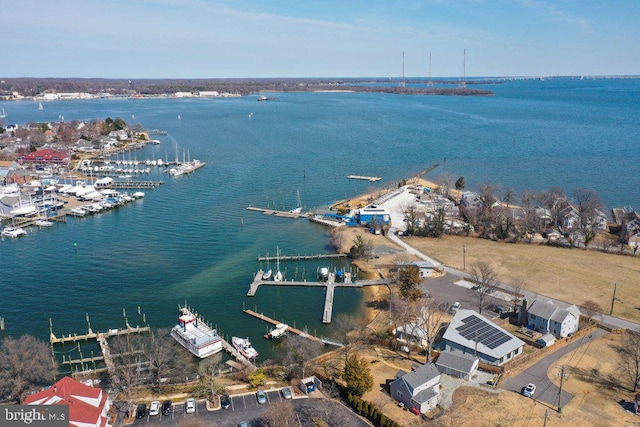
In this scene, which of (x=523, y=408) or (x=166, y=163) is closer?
(x=523, y=408)

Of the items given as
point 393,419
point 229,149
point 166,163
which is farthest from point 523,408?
point 229,149

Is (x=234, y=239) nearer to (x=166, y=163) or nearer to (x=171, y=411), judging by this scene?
(x=171, y=411)

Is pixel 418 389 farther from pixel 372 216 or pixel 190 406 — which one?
pixel 372 216

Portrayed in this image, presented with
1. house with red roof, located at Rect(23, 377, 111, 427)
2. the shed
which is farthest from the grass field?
house with red roof, located at Rect(23, 377, 111, 427)

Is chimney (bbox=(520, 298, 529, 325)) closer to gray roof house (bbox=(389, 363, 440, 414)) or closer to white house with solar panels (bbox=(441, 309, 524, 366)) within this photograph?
white house with solar panels (bbox=(441, 309, 524, 366))

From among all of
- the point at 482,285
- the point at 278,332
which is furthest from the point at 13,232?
the point at 482,285

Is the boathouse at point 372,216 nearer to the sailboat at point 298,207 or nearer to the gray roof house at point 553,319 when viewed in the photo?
the sailboat at point 298,207

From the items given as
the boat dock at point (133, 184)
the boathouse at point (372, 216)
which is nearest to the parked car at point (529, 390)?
the boathouse at point (372, 216)
